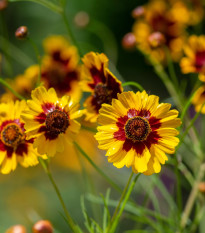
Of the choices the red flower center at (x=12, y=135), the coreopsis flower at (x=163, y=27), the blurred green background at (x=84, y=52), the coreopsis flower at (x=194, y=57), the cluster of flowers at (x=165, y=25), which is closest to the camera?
the red flower center at (x=12, y=135)

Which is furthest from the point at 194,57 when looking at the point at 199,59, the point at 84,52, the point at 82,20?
the point at 84,52

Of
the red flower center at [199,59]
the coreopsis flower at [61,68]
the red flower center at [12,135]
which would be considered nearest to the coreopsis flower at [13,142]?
the red flower center at [12,135]

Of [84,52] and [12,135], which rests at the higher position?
[84,52]

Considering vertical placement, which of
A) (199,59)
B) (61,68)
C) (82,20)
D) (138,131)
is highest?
(82,20)

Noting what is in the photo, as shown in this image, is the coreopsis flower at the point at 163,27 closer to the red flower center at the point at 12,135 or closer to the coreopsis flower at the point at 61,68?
the coreopsis flower at the point at 61,68

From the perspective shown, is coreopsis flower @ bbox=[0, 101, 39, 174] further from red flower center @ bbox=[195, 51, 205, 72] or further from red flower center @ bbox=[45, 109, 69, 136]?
red flower center @ bbox=[195, 51, 205, 72]

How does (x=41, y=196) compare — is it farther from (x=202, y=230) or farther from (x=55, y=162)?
(x=202, y=230)

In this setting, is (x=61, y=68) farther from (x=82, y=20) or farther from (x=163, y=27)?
(x=163, y=27)
